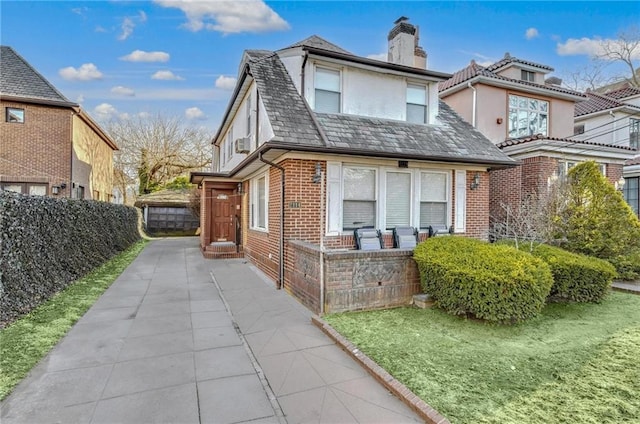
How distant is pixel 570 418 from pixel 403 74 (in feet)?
28.6

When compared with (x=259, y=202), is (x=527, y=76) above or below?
above

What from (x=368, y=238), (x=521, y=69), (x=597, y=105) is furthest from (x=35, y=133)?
(x=597, y=105)

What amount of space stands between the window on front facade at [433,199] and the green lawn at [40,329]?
777cm

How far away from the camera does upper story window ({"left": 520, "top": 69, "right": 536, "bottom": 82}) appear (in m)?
15.2

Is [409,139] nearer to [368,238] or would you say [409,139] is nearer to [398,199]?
[398,199]

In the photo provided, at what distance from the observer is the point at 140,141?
98.8 feet

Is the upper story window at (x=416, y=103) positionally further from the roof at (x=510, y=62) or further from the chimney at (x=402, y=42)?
the roof at (x=510, y=62)

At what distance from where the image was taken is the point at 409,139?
8836mm

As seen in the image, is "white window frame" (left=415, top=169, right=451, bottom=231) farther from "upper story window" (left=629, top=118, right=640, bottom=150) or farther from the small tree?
"upper story window" (left=629, top=118, right=640, bottom=150)

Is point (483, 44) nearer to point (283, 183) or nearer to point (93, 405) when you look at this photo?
point (283, 183)

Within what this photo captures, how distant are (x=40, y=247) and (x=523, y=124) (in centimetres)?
1696

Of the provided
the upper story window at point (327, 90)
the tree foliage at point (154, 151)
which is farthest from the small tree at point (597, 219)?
the tree foliage at point (154, 151)

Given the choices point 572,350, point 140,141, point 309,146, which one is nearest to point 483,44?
point 309,146

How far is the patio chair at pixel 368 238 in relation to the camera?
26.3 ft
